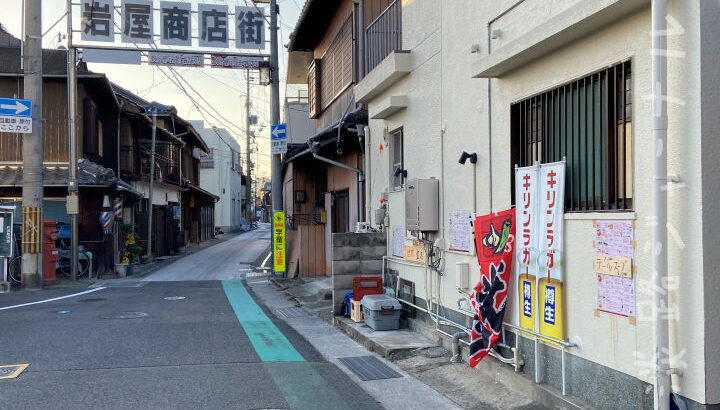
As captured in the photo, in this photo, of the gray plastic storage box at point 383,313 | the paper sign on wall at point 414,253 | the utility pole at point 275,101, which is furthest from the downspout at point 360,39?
the gray plastic storage box at point 383,313

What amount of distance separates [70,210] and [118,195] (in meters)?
4.01

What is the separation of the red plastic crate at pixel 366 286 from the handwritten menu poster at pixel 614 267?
226 inches

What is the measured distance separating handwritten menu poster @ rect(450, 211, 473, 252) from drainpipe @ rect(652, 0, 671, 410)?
3.25 metres

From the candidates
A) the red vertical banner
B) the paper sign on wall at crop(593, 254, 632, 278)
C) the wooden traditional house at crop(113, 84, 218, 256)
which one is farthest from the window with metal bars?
the wooden traditional house at crop(113, 84, 218, 256)

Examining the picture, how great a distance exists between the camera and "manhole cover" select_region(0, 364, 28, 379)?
690 cm

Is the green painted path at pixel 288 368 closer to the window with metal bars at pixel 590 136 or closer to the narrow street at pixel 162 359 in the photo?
the narrow street at pixel 162 359

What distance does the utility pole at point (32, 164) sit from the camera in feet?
56.1

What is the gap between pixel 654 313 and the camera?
4.29 m

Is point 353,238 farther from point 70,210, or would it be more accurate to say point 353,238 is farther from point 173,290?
point 70,210

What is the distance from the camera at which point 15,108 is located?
651 inches

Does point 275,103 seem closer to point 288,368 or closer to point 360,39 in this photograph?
point 360,39

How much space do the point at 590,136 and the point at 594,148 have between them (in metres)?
0.13

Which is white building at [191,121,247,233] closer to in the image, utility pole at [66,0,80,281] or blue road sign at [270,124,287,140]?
utility pole at [66,0,80,281]

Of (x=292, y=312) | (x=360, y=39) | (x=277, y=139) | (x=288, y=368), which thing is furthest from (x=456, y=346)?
(x=277, y=139)
